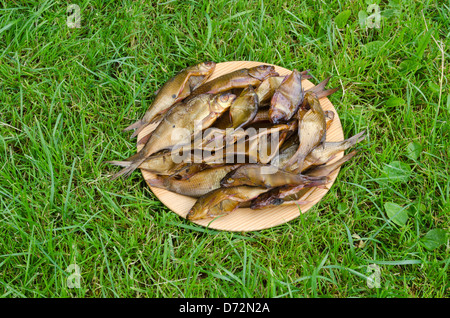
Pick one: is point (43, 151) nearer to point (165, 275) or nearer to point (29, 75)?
point (29, 75)

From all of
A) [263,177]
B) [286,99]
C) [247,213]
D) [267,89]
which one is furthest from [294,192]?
[267,89]

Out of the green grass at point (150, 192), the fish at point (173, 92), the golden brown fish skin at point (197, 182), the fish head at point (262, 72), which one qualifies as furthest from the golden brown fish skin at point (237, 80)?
the golden brown fish skin at point (197, 182)

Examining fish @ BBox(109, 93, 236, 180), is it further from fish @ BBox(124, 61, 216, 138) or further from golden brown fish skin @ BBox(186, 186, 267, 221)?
golden brown fish skin @ BBox(186, 186, 267, 221)

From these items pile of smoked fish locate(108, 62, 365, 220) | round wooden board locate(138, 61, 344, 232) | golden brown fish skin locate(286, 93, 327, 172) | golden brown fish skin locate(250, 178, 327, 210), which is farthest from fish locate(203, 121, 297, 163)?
round wooden board locate(138, 61, 344, 232)

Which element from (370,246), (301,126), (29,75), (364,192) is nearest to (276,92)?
(301,126)

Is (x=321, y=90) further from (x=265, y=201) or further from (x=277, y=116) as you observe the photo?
(x=265, y=201)

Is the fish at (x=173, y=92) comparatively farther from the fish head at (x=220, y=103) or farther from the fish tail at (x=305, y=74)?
the fish tail at (x=305, y=74)
